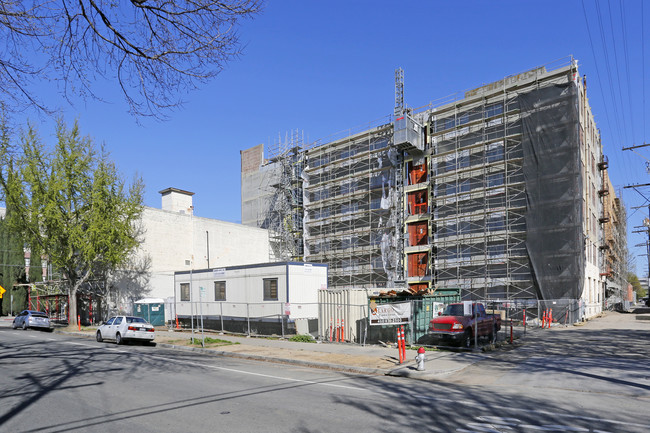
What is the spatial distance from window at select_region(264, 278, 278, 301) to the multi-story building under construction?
7609mm

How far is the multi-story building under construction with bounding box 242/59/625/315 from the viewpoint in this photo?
3297 centimetres

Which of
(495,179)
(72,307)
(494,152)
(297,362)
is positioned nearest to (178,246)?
(72,307)

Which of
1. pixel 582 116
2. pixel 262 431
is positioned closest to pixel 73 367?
pixel 262 431

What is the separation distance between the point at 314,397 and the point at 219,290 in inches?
861

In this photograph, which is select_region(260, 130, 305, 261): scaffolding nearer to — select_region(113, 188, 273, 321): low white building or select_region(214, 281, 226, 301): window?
select_region(113, 188, 273, 321): low white building

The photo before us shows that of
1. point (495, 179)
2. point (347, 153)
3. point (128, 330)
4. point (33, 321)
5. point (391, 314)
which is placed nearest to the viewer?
point (391, 314)

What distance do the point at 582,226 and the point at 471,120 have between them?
11.9 meters

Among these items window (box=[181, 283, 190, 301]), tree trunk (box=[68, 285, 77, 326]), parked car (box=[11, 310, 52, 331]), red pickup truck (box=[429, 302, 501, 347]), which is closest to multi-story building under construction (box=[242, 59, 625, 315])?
red pickup truck (box=[429, 302, 501, 347])

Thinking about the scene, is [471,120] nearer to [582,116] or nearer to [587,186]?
[582,116]

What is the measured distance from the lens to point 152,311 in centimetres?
3412

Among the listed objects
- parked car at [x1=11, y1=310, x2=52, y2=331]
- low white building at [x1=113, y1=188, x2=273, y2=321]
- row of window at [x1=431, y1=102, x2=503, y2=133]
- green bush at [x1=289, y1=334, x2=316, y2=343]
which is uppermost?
row of window at [x1=431, y1=102, x2=503, y2=133]

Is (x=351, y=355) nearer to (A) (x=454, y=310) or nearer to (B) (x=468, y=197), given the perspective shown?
(A) (x=454, y=310)

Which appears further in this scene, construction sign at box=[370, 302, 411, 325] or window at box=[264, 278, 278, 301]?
window at box=[264, 278, 278, 301]

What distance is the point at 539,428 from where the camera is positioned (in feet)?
24.2
